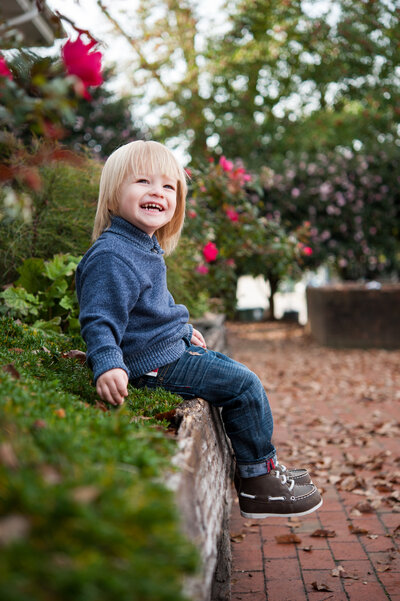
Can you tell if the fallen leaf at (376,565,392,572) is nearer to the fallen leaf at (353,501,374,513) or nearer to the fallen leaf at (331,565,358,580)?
the fallen leaf at (331,565,358,580)

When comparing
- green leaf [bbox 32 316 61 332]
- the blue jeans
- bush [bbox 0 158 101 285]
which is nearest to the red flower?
bush [bbox 0 158 101 285]

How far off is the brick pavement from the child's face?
1.61 meters

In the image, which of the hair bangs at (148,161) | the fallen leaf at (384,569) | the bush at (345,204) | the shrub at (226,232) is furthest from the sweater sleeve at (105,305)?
the bush at (345,204)

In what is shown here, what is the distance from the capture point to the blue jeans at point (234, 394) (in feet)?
7.72

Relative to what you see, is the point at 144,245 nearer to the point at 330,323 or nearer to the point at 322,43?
the point at 330,323

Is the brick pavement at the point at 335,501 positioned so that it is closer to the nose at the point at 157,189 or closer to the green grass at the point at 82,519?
the green grass at the point at 82,519

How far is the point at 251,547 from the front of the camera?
2.88 meters

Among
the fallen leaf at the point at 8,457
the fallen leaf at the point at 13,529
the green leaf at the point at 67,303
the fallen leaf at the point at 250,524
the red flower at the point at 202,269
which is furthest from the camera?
the red flower at the point at 202,269

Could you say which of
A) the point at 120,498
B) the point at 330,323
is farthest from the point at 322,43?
the point at 120,498

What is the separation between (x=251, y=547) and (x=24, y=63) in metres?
2.38

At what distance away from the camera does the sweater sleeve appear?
204cm

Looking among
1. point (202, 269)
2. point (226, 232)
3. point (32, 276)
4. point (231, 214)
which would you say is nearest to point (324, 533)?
point (32, 276)

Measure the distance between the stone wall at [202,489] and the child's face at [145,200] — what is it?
787 millimetres

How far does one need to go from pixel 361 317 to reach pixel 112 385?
7.84 m
